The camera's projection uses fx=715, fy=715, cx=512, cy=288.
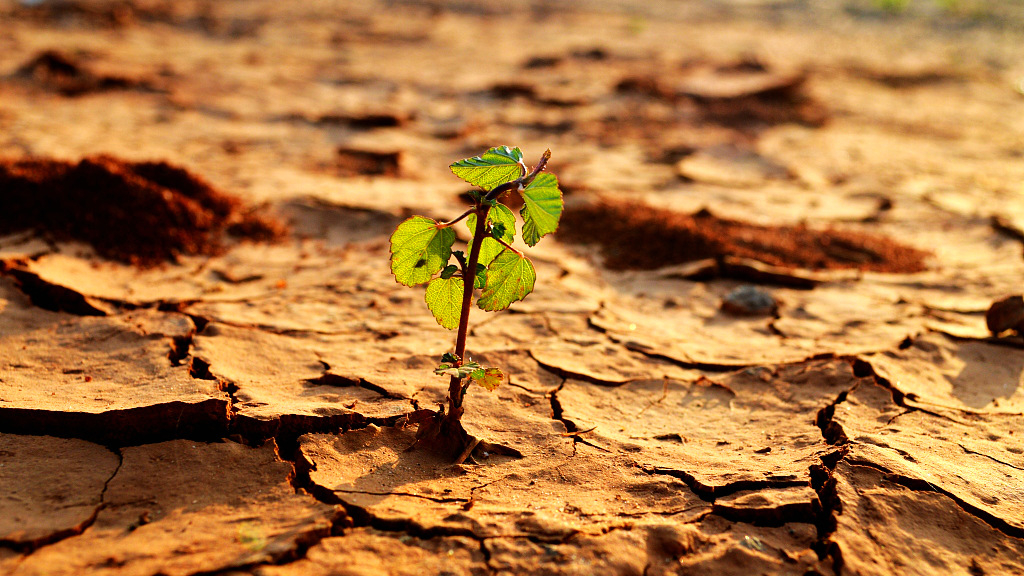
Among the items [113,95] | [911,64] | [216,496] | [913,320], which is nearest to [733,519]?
[216,496]

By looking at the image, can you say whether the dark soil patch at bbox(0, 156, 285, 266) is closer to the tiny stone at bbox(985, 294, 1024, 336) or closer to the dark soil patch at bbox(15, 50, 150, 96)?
the dark soil patch at bbox(15, 50, 150, 96)

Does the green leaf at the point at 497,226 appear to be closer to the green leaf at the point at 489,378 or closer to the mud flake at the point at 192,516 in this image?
the green leaf at the point at 489,378

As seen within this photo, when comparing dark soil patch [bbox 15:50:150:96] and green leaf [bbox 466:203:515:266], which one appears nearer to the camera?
green leaf [bbox 466:203:515:266]

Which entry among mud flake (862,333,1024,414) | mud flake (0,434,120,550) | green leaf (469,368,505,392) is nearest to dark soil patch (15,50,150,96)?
mud flake (0,434,120,550)

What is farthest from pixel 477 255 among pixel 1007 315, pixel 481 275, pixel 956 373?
pixel 1007 315

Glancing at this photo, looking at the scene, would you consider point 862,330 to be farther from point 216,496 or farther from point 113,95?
point 113,95

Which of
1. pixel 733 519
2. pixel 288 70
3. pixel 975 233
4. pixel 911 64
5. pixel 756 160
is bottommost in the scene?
pixel 733 519

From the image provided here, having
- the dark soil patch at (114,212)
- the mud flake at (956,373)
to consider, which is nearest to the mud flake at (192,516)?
the dark soil patch at (114,212)
